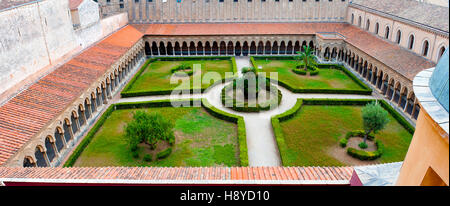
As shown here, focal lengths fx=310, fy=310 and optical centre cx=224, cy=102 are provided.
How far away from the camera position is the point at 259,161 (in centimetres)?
1830

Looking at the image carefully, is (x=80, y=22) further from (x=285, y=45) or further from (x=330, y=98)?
(x=285, y=45)

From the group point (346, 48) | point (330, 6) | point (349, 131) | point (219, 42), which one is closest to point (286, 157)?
point (349, 131)

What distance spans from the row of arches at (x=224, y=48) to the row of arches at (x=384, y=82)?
6.39 m

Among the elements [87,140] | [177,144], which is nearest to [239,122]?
[177,144]

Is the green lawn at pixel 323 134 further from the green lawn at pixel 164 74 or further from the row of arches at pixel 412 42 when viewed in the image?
the green lawn at pixel 164 74

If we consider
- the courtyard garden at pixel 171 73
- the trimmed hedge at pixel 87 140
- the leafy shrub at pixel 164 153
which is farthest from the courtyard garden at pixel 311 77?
the trimmed hedge at pixel 87 140

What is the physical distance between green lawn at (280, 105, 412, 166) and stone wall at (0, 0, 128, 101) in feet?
53.9

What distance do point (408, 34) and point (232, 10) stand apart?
2351 cm

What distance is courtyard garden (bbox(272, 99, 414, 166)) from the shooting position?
18.3 metres

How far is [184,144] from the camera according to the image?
19891mm

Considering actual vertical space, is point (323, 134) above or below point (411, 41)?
below

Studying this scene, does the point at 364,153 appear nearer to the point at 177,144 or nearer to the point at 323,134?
the point at 323,134

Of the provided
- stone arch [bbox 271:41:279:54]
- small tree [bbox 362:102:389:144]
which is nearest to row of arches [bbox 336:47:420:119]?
small tree [bbox 362:102:389:144]

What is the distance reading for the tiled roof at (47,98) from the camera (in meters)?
14.5
